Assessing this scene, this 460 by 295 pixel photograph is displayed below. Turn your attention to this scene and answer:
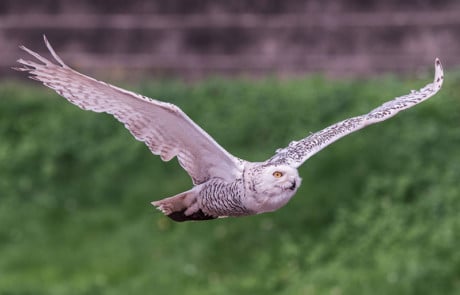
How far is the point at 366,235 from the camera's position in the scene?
45.4ft

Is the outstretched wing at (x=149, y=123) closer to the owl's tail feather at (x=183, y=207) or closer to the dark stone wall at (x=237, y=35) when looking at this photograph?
the owl's tail feather at (x=183, y=207)

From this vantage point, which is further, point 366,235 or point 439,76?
point 366,235

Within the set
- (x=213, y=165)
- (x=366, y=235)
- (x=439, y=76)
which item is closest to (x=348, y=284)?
(x=366, y=235)

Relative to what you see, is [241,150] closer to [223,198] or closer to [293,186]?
[223,198]

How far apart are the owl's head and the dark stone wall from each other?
8556 mm

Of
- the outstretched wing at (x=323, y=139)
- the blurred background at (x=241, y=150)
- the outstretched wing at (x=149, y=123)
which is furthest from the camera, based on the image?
the blurred background at (x=241, y=150)

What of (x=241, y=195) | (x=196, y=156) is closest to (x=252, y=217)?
(x=196, y=156)

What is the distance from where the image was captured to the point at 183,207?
716 centimetres

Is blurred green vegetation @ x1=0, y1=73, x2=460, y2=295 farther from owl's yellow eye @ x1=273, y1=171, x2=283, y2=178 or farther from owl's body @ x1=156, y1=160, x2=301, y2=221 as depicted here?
owl's yellow eye @ x1=273, y1=171, x2=283, y2=178

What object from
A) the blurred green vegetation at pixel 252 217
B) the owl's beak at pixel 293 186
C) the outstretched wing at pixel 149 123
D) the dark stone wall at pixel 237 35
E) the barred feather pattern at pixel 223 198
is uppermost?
the dark stone wall at pixel 237 35

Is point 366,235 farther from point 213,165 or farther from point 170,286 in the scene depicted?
point 213,165

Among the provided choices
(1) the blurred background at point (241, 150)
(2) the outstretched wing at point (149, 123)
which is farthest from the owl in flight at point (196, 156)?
(1) the blurred background at point (241, 150)

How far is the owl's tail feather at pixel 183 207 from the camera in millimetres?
7125

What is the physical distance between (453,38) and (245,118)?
229 cm
